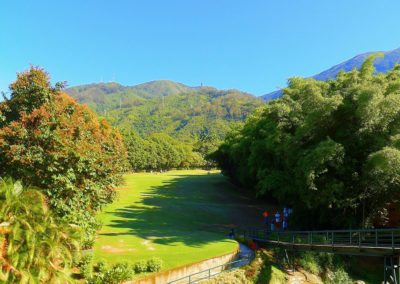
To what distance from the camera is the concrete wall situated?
61.9ft

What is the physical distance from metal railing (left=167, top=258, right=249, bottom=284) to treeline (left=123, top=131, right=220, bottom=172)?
63149mm

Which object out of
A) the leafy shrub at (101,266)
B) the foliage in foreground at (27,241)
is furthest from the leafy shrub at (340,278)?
the foliage in foreground at (27,241)

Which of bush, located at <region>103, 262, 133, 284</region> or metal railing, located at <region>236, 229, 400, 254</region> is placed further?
metal railing, located at <region>236, 229, 400, 254</region>

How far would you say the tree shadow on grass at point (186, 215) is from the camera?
29812 mm

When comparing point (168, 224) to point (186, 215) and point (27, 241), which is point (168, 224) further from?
point (27, 241)

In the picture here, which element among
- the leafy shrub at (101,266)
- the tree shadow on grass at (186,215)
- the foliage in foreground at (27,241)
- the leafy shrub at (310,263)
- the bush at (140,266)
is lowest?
the leafy shrub at (310,263)

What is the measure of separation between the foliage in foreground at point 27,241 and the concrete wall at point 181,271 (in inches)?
353

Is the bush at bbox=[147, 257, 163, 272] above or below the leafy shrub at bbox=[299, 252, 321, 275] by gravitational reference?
above

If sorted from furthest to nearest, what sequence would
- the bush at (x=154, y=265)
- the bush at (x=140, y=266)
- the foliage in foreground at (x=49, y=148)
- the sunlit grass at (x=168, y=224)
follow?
the sunlit grass at (x=168, y=224)
the bush at (x=154, y=265)
the bush at (x=140, y=266)
the foliage in foreground at (x=49, y=148)

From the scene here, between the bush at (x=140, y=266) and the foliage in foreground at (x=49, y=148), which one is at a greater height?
the foliage in foreground at (x=49, y=148)

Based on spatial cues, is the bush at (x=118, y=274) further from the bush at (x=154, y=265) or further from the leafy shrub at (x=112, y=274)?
the bush at (x=154, y=265)

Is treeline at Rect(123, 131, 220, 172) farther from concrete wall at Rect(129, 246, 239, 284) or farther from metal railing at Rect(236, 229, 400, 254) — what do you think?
concrete wall at Rect(129, 246, 239, 284)

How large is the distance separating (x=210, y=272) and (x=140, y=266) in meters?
4.63

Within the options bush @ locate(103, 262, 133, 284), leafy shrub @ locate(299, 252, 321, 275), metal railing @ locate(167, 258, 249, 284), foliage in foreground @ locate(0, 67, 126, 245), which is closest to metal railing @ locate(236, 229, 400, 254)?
leafy shrub @ locate(299, 252, 321, 275)
